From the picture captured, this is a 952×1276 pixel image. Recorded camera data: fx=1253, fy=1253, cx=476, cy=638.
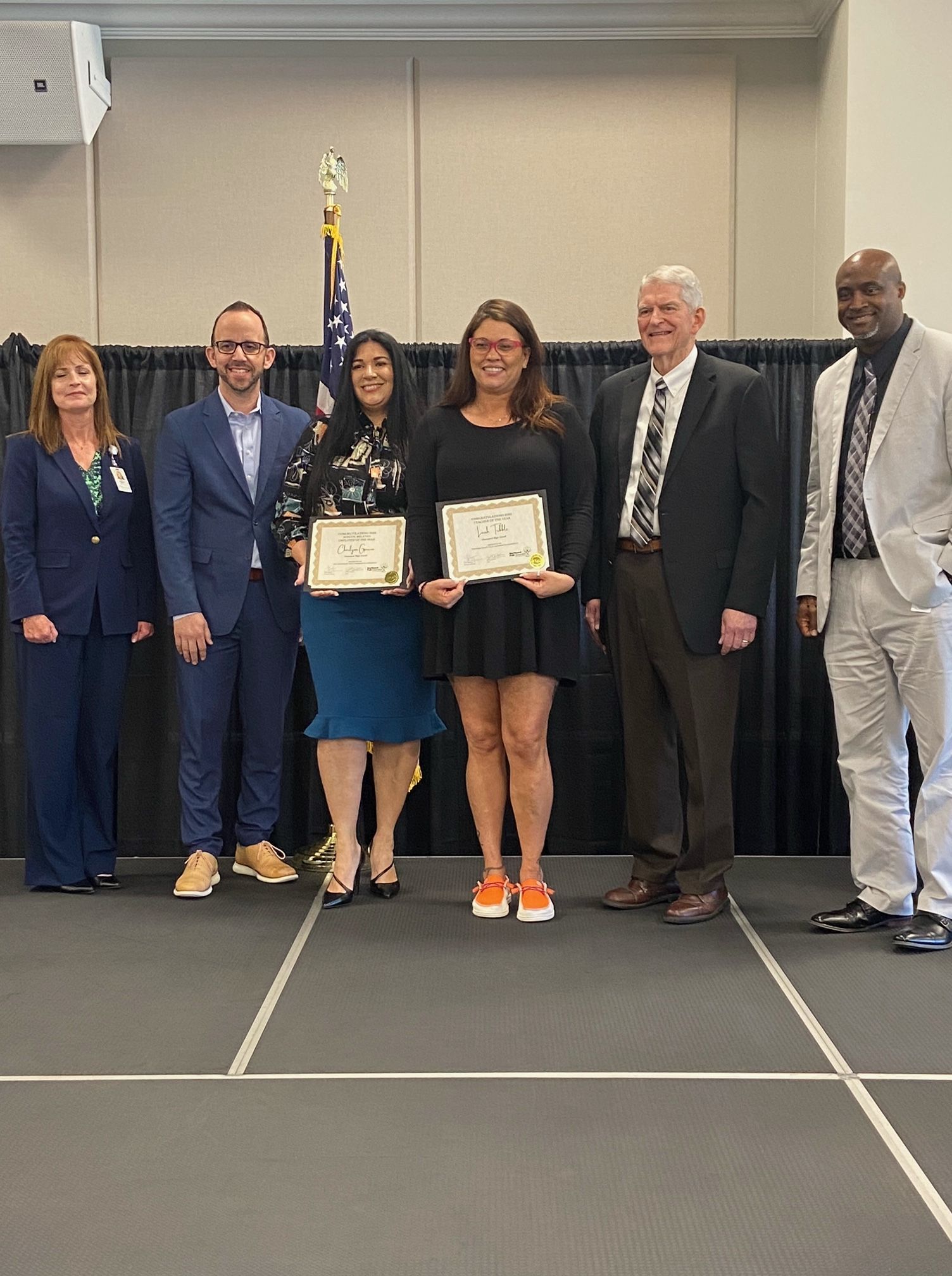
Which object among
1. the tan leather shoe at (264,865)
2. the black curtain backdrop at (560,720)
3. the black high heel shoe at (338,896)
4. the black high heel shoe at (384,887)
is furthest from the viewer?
the black curtain backdrop at (560,720)

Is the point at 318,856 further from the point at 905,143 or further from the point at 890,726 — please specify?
the point at 905,143

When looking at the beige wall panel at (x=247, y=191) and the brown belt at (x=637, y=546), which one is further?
the beige wall panel at (x=247, y=191)

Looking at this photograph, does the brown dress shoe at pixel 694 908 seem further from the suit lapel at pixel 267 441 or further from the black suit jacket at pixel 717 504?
the suit lapel at pixel 267 441

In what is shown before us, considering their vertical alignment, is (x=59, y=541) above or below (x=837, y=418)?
below

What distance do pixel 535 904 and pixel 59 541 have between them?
1804 millimetres

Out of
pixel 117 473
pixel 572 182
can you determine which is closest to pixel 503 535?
pixel 117 473

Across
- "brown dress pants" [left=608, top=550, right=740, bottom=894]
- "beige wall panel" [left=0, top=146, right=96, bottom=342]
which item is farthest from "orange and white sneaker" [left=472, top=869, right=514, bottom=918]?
"beige wall panel" [left=0, top=146, right=96, bottom=342]

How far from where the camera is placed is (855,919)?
11.0ft

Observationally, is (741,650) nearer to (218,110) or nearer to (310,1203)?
(310,1203)

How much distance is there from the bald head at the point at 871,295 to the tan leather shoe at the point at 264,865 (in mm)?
2309

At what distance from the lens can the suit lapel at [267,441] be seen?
12.6 feet

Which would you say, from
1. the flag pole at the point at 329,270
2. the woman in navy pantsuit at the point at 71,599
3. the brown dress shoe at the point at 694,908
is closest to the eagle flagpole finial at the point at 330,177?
the flag pole at the point at 329,270

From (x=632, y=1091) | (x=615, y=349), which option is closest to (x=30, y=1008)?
(x=632, y=1091)

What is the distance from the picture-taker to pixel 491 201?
→ 5.13m
